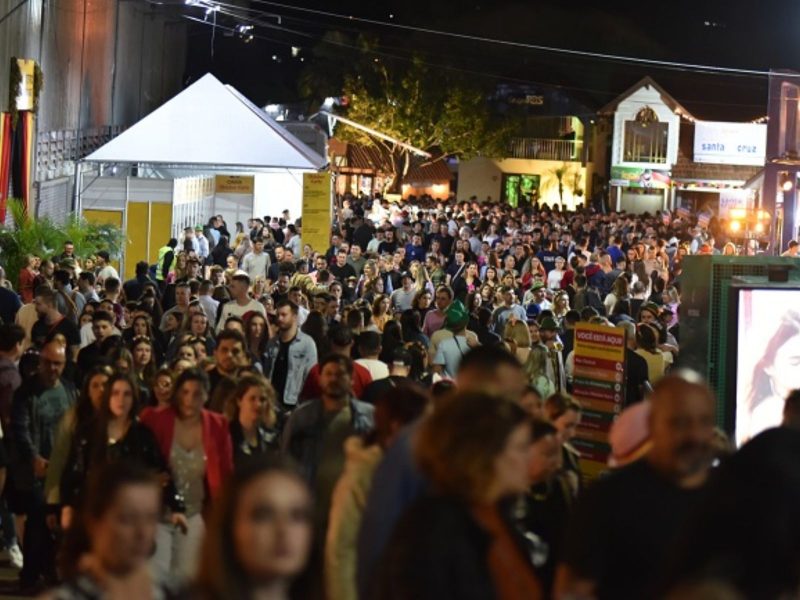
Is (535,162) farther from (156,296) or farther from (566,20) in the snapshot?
(156,296)

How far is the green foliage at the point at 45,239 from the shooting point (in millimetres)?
23281

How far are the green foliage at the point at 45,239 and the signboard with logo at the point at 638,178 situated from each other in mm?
43894

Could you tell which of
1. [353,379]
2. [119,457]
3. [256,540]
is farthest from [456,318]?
[256,540]

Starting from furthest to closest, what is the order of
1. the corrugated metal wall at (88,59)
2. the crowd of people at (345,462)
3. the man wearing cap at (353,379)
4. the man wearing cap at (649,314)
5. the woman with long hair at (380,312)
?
the corrugated metal wall at (88,59), the man wearing cap at (649,314), the woman with long hair at (380,312), the man wearing cap at (353,379), the crowd of people at (345,462)

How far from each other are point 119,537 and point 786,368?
8.65m

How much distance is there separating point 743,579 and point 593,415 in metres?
7.81

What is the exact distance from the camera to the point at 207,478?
818 cm

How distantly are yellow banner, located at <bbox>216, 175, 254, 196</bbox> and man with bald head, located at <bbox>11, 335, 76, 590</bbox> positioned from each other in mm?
23000

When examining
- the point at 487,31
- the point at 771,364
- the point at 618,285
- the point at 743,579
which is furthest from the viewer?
the point at 487,31

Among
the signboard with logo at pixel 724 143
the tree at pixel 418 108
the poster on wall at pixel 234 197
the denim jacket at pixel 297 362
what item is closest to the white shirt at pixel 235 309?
the denim jacket at pixel 297 362

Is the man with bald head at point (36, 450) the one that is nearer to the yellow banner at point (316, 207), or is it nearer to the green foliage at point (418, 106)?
the yellow banner at point (316, 207)

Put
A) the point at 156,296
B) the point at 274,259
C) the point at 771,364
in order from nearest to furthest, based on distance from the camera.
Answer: the point at 771,364 → the point at 156,296 → the point at 274,259

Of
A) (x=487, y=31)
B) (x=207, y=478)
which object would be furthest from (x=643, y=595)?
(x=487, y=31)

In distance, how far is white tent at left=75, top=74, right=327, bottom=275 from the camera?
Result: 989 inches
